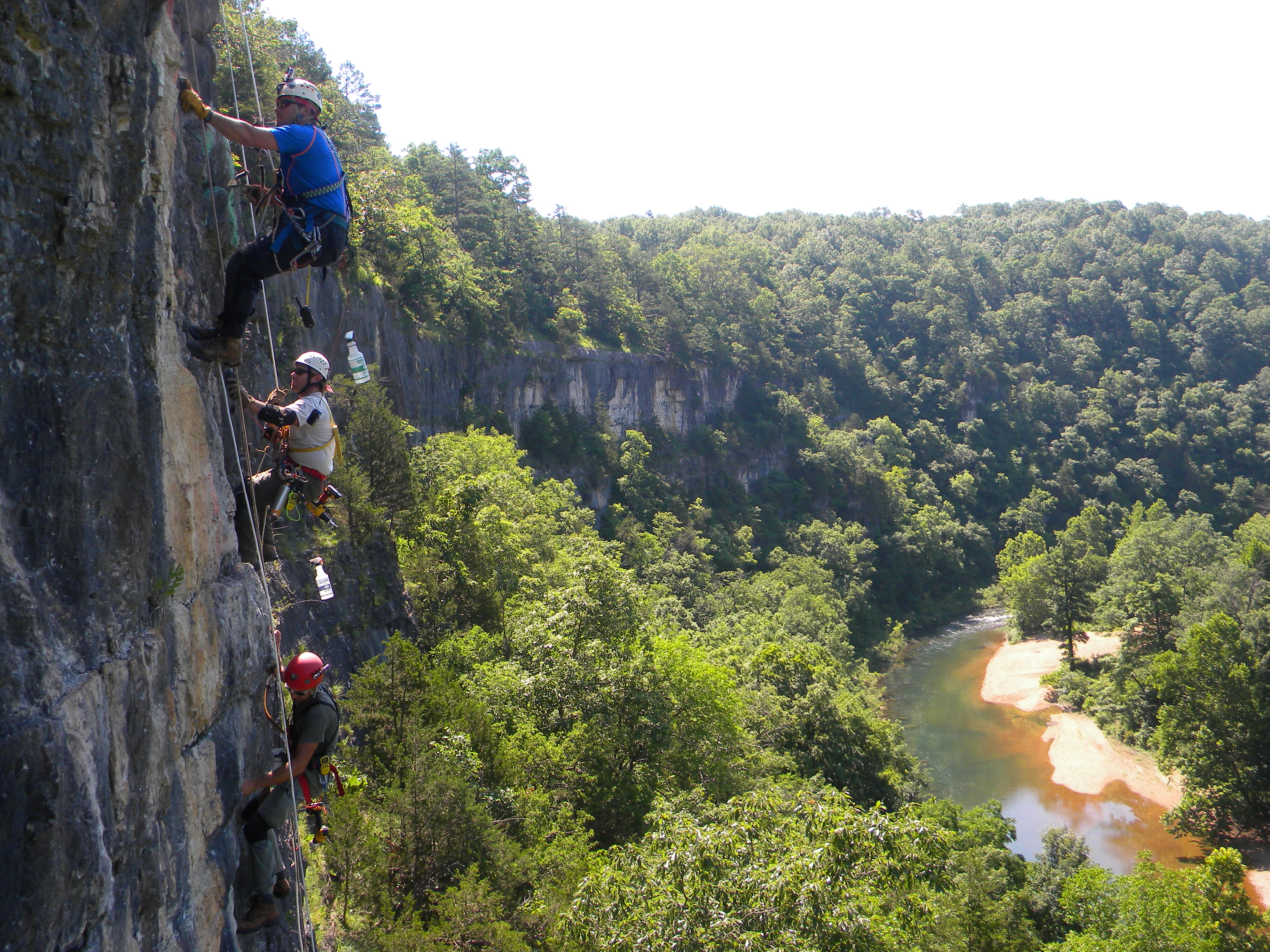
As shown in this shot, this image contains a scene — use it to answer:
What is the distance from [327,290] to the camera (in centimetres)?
2511

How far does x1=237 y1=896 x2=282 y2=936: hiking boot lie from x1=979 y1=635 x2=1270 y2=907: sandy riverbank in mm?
30021

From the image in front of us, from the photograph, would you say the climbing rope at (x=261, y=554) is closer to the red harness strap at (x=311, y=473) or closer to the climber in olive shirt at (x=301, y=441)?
the climber in olive shirt at (x=301, y=441)

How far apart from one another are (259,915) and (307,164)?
17.9 feet

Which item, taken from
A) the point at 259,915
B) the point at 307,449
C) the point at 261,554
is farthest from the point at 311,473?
the point at 259,915

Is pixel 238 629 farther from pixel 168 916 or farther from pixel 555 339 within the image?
pixel 555 339

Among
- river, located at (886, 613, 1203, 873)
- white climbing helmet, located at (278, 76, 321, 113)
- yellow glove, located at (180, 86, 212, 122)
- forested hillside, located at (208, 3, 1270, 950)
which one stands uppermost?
white climbing helmet, located at (278, 76, 321, 113)

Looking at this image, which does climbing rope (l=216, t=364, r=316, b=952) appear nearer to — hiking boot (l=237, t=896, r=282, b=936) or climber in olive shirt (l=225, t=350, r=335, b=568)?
climber in olive shirt (l=225, t=350, r=335, b=568)

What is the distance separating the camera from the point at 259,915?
563cm

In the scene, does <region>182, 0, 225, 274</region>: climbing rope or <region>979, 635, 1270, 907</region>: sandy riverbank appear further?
<region>979, 635, 1270, 907</region>: sandy riverbank

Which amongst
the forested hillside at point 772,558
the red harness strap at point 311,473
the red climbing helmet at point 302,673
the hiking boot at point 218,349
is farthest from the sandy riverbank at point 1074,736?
the hiking boot at point 218,349

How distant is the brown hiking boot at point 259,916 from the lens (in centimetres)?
555

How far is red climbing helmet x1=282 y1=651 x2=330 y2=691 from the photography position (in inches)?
235

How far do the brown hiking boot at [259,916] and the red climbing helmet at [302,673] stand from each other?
1.52 meters

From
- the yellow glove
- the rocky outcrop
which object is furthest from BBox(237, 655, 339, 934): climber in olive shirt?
the yellow glove
